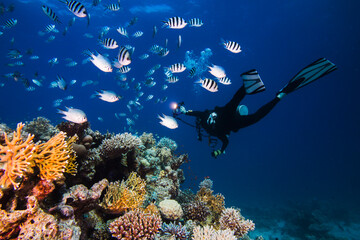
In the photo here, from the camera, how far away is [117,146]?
4.64 meters

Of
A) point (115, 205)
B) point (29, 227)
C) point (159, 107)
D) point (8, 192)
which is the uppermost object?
point (159, 107)

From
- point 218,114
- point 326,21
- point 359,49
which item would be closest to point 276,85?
point 359,49

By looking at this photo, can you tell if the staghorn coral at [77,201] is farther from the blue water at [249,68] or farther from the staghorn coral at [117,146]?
the blue water at [249,68]

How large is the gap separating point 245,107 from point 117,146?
387cm

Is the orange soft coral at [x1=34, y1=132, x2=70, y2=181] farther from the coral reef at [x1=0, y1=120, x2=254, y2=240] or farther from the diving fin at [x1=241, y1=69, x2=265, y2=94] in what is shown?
the diving fin at [x1=241, y1=69, x2=265, y2=94]

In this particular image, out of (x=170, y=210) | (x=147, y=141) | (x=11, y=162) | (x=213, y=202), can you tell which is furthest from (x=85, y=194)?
(x=147, y=141)

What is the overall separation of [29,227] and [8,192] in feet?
1.82

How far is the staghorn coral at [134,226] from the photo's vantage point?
340cm

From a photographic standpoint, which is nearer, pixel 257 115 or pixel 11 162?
pixel 11 162

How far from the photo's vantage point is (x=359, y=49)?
4253 centimetres

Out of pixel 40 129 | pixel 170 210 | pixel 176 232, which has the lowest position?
pixel 176 232

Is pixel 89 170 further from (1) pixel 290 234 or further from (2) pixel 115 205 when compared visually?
(1) pixel 290 234

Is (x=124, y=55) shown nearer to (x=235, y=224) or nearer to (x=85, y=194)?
(x=85, y=194)

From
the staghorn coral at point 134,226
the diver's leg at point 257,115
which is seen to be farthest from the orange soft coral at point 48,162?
the diver's leg at point 257,115
